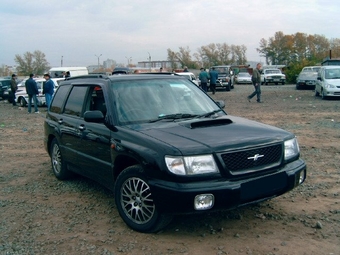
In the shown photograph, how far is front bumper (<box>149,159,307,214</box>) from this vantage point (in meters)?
3.69

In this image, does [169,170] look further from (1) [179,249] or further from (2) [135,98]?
(2) [135,98]

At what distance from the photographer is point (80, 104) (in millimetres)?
5707

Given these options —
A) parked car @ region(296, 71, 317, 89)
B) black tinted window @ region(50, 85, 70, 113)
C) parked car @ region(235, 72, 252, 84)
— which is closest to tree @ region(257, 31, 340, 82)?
parked car @ region(235, 72, 252, 84)

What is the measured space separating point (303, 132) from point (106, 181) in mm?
6642

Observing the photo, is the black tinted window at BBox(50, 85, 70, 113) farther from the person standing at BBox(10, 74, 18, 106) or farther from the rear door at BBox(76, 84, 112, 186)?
the person standing at BBox(10, 74, 18, 106)

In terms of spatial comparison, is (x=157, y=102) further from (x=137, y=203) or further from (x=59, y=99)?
(x=59, y=99)

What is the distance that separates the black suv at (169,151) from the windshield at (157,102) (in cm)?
1

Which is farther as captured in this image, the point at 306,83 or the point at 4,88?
the point at 306,83

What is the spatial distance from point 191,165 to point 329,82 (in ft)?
55.3

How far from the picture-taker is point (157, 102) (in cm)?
499

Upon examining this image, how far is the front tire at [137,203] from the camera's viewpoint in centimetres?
404

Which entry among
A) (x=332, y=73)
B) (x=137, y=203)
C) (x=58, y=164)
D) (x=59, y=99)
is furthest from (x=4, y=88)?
(x=137, y=203)

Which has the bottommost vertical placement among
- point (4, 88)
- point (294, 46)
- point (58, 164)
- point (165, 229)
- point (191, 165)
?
point (165, 229)

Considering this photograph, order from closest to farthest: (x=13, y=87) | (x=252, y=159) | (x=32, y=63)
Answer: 1. (x=252, y=159)
2. (x=13, y=87)
3. (x=32, y=63)
